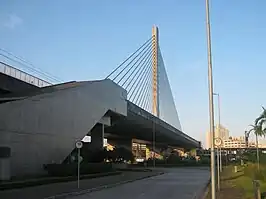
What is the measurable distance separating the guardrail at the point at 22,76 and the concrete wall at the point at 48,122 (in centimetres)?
357

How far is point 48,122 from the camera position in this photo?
122 ft

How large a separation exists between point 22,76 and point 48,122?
5.69 metres

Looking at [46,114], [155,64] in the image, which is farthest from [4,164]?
[155,64]

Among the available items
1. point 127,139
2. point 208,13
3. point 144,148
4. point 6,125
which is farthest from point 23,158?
point 144,148

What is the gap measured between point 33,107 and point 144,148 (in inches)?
5372

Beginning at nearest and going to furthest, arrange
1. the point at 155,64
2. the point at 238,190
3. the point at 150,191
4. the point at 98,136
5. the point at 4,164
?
the point at 238,190, the point at 150,191, the point at 4,164, the point at 98,136, the point at 155,64

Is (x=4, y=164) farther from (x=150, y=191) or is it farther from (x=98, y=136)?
(x=98, y=136)

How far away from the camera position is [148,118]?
236 feet

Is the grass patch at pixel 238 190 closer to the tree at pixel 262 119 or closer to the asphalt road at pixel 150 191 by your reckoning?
the asphalt road at pixel 150 191

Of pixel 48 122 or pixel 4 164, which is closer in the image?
pixel 4 164

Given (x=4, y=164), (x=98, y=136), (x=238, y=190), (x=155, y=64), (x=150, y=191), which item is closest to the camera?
(x=238, y=190)

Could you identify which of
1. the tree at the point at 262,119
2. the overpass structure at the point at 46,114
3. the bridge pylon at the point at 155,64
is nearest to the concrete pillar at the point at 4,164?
the overpass structure at the point at 46,114

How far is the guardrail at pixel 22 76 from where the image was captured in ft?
120

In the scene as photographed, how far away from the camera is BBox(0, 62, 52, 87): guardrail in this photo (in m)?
36.7
